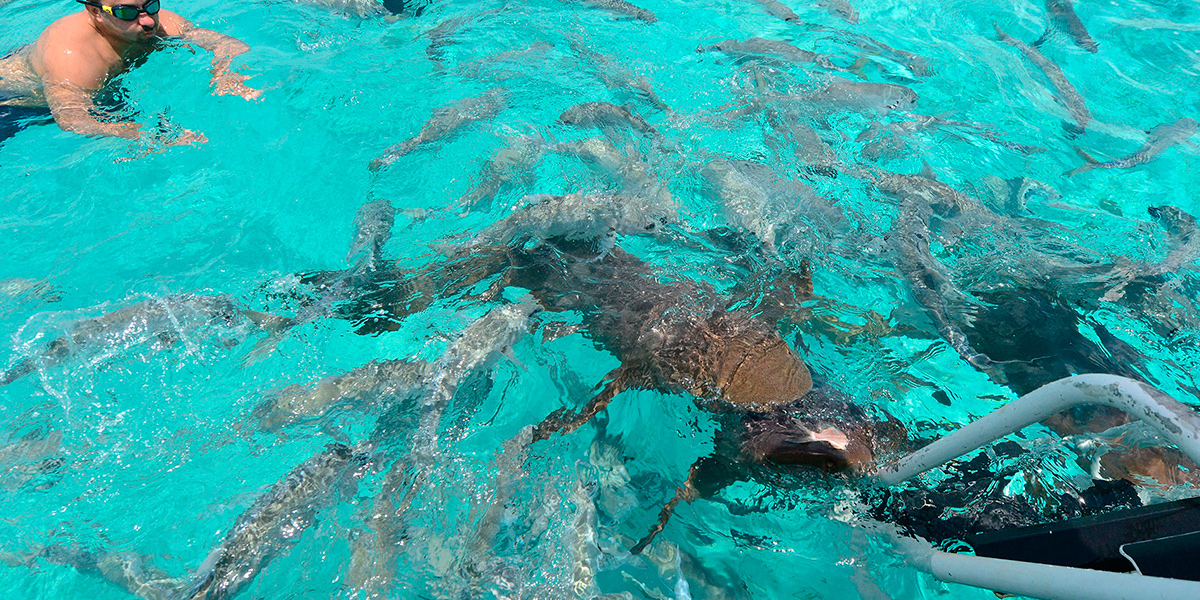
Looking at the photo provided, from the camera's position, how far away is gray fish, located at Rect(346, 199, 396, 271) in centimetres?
461

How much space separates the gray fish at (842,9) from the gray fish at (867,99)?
102 inches

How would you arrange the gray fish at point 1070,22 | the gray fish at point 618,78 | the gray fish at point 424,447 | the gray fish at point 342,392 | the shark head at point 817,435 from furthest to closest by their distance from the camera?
the gray fish at point 1070,22 → the gray fish at point 618,78 → the gray fish at point 342,392 → the gray fish at point 424,447 → the shark head at point 817,435

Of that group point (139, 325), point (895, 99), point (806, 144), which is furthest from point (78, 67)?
point (895, 99)

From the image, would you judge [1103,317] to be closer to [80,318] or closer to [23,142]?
[80,318]

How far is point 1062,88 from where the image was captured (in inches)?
283

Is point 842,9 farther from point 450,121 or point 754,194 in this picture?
point 450,121

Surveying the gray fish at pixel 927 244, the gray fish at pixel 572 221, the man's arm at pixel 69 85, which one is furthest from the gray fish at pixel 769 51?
the man's arm at pixel 69 85

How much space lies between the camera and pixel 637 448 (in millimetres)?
3389

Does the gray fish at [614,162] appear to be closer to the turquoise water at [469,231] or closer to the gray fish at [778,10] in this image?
the turquoise water at [469,231]

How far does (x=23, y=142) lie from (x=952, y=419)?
7712 millimetres

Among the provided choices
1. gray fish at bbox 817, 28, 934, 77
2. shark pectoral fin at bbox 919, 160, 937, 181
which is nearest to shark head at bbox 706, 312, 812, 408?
shark pectoral fin at bbox 919, 160, 937, 181

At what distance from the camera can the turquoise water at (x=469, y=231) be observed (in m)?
3.02

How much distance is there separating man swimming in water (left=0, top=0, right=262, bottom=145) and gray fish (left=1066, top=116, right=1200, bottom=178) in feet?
27.9

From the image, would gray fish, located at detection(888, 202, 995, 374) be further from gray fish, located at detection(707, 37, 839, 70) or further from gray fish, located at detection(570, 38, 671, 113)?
gray fish, located at detection(707, 37, 839, 70)
